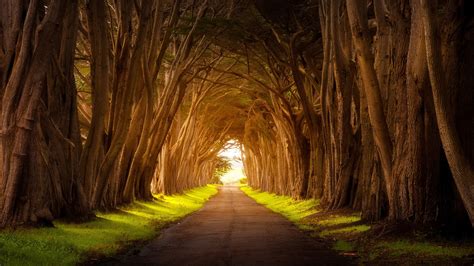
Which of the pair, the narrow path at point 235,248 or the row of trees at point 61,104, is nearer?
the narrow path at point 235,248

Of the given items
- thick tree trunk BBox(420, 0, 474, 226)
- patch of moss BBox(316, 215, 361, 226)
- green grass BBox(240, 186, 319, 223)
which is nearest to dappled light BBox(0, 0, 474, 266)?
thick tree trunk BBox(420, 0, 474, 226)

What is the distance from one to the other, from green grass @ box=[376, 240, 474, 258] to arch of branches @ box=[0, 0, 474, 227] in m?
0.66

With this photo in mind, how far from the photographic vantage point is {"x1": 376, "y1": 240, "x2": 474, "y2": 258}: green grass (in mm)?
8289

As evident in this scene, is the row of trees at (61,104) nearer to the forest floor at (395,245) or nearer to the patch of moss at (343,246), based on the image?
the patch of moss at (343,246)

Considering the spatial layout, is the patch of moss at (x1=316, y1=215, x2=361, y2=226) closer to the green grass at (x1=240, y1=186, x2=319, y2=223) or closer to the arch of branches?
the green grass at (x1=240, y1=186, x2=319, y2=223)

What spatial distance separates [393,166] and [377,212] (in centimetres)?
194

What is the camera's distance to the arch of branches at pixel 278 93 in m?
9.77

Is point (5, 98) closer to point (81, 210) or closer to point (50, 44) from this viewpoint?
point (50, 44)

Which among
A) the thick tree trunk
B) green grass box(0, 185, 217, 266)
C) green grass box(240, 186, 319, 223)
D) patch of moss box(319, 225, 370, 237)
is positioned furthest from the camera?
green grass box(240, 186, 319, 223)

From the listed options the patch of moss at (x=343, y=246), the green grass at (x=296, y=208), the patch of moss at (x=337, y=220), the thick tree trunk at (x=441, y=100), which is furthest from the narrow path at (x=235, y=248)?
the green grass at (x=296, y=208)

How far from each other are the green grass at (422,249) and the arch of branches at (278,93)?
656 millimetres

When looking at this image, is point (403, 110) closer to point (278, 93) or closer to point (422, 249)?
point (422, 249)

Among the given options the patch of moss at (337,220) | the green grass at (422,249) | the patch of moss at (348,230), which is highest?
the patch of moss at (337,220)

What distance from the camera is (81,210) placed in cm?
1322
